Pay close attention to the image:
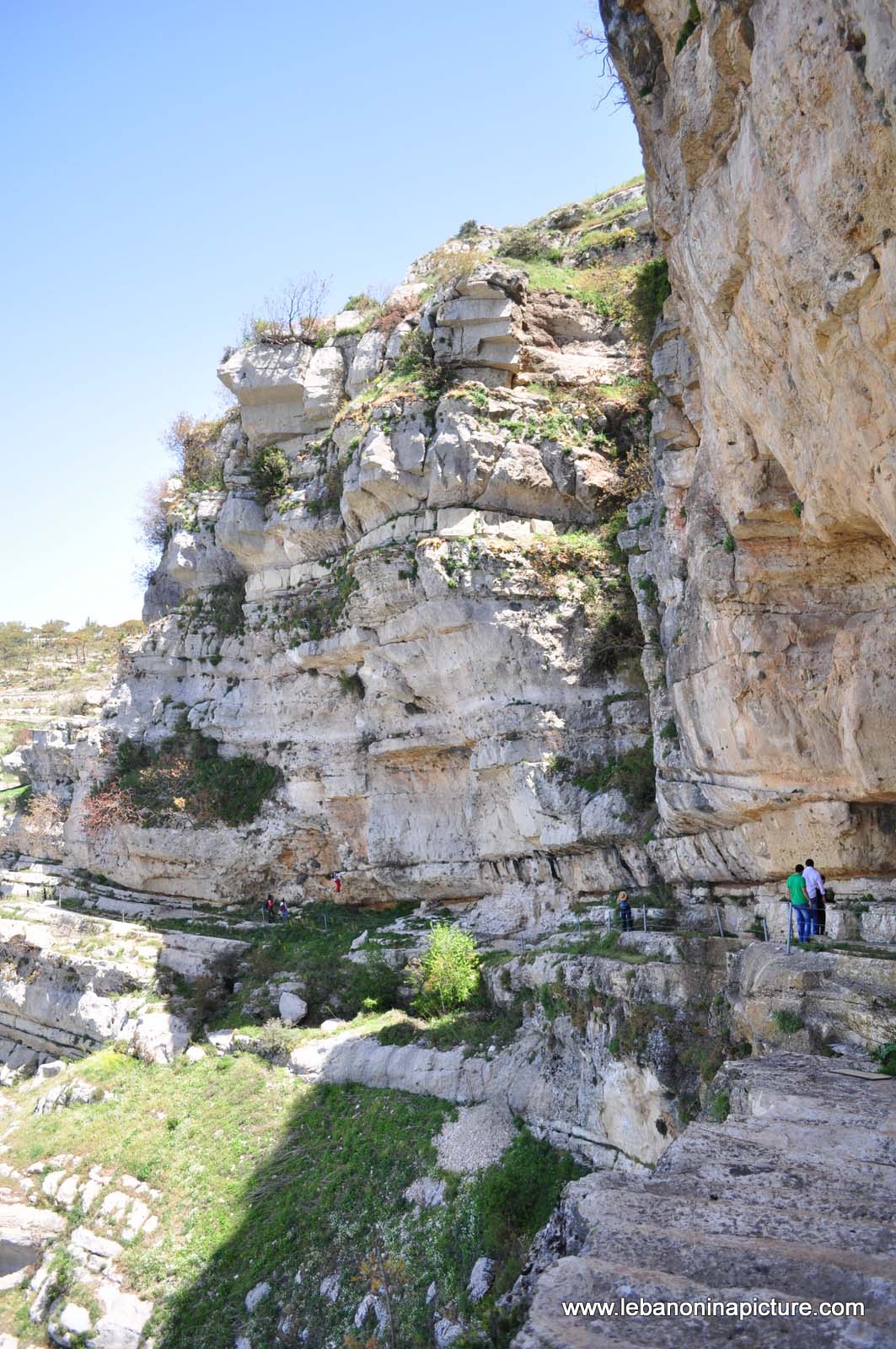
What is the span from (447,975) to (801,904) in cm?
967

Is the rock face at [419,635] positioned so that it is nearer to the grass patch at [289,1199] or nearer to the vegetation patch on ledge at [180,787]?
the vegetation patch on ledge at [180,787]

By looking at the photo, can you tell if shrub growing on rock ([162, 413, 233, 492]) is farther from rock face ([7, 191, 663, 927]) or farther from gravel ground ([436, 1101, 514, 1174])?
gravel ground ([436, 1101, 514, 1174])

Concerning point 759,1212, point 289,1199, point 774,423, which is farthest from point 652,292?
point 289,1199

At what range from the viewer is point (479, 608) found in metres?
21.9

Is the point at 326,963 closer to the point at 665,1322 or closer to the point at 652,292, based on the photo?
the point at 652,292

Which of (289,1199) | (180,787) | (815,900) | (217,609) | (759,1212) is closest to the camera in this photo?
(759,1212)

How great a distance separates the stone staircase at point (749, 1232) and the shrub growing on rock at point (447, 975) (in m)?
12.4

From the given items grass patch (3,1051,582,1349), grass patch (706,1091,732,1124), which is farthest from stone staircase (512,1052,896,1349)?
grass patch (3,1051,582,1349)

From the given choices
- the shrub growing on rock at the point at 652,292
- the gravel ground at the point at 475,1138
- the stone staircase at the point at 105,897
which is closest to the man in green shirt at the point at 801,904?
the gravel ground at the point at 475,1138

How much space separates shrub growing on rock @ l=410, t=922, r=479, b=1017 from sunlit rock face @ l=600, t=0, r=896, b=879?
16.9ft

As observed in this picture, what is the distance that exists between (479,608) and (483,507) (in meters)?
3.16

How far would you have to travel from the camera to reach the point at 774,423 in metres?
10.1

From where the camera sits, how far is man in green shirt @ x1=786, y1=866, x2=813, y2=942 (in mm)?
11500

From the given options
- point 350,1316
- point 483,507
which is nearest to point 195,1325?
point 350,1316
